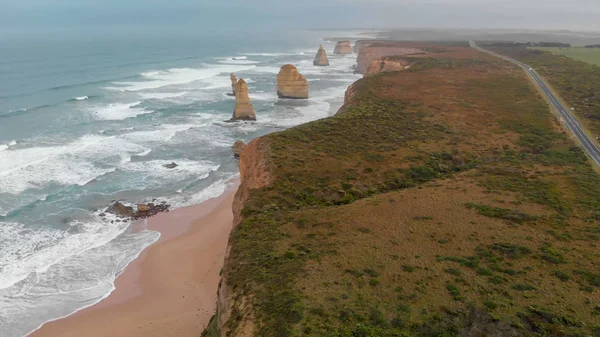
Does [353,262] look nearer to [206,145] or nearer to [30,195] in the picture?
[30,195]

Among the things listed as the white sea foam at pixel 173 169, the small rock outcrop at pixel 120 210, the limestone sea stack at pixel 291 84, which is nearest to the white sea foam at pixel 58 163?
the white sea foam at pixel 173 169

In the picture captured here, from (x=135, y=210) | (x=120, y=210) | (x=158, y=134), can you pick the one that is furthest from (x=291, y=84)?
(x=120, y=210)

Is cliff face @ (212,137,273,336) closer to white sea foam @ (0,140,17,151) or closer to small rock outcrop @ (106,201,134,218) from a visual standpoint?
small rock outcrop @ (106,201,134,218)

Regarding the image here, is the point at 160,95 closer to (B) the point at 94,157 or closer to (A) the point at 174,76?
(A) the point at 174,76

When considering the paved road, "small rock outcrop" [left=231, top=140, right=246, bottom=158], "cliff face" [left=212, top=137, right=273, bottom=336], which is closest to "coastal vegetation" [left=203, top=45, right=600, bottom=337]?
"cliff face" [left=212, top=137, right=273, bottom=336]

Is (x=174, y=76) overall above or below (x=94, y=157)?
above

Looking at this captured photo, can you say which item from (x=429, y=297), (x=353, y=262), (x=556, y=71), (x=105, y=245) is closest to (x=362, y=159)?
(x=353, y=262)
